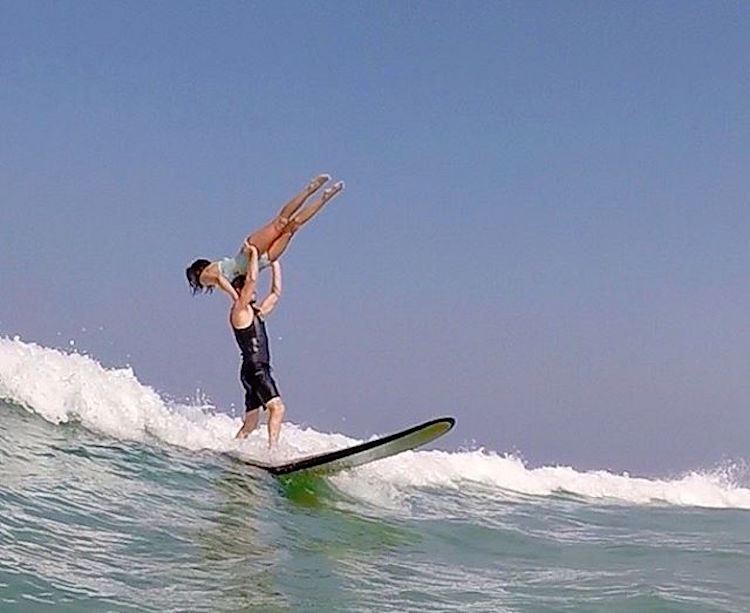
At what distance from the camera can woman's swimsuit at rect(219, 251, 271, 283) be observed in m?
8.80

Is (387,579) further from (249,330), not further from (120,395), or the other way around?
(120,395)

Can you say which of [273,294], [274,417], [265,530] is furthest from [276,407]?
[265,530]

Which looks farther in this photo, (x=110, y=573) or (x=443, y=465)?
(x=443, y=465)

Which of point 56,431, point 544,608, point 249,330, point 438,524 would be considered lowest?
point 544,608

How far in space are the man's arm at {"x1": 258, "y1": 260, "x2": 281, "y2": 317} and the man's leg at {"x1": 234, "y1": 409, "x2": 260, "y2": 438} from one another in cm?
95

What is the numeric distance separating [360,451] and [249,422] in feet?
4.95

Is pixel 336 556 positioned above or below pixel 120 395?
below

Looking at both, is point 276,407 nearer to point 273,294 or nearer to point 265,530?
point 273,294

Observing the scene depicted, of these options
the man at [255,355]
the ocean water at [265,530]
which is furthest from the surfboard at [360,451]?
the man at [255,355]

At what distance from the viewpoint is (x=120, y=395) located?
398 inches

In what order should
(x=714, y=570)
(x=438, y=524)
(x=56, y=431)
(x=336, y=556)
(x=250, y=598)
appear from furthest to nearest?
(x=56, y=431)
(x=438, y=524)
(x=714, y=570)
(x=336, y=556)
(x=250, y=598)

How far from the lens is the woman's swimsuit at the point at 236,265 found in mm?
8797

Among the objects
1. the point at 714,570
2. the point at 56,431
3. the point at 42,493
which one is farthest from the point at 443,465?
the point at 42,493

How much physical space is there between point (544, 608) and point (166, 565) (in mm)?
1879
